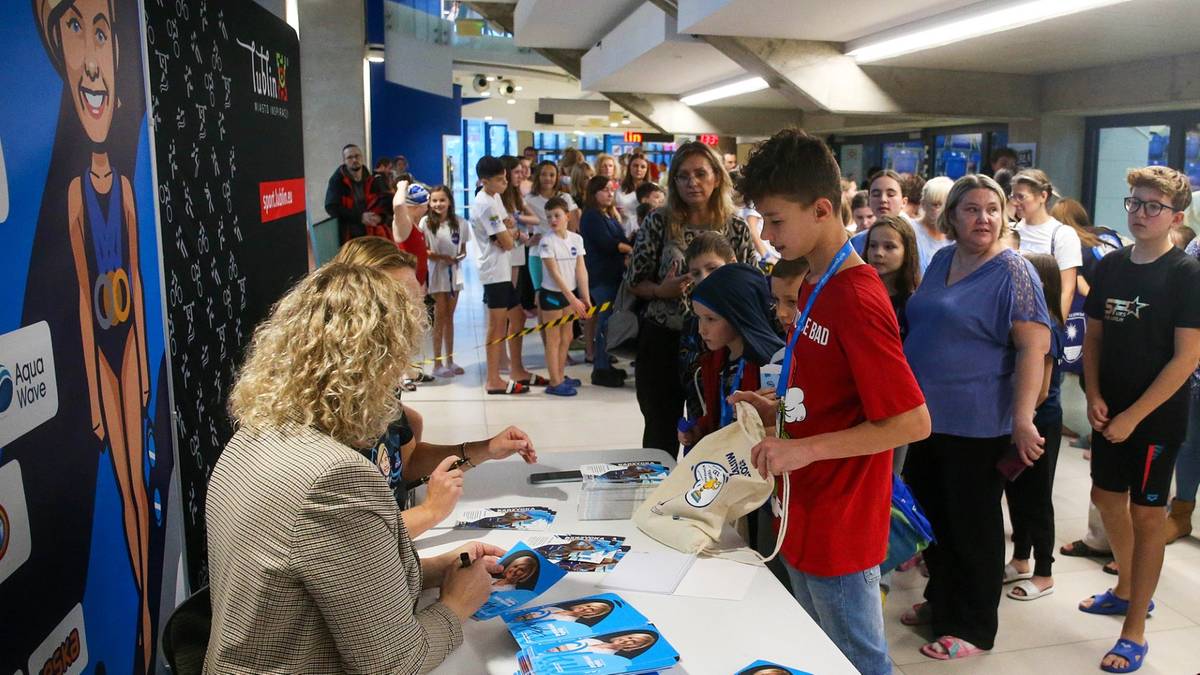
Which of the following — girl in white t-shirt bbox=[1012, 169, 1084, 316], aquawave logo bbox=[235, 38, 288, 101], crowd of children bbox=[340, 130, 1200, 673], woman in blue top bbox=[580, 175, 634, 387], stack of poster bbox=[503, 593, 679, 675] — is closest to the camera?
stack of poster bbox=[503, 593, 679, 675]

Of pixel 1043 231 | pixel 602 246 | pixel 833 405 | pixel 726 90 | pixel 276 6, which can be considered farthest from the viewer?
pixel 726 90

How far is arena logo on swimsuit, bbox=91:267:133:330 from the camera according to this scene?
1659mm

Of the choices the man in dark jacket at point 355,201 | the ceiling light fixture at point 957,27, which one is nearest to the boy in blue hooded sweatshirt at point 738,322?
the ceiling light fixture at point 957,27

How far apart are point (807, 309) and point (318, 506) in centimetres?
104

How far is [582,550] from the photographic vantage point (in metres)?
2.04

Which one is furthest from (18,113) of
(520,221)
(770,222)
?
(520,221)

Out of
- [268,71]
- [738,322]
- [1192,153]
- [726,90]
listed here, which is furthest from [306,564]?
[726,90]

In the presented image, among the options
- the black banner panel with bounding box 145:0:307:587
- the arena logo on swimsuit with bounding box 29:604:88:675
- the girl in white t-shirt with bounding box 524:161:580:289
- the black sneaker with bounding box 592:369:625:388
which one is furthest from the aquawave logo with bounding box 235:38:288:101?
the girl in white t-shirt with bounding box 524:161:580:289

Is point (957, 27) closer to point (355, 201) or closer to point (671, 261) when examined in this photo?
point (671, 261)

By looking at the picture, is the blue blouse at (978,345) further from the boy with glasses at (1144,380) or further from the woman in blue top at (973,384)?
the boy with glasses at (1144,380)

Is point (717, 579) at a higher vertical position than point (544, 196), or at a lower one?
lower

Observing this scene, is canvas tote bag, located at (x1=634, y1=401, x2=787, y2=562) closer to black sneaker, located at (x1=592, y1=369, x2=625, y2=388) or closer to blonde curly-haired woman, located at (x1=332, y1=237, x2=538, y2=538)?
blonde curly-haired woman, located at (x1=332, y1=237, x2=538, y2=538)

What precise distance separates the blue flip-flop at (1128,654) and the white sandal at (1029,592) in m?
0.48

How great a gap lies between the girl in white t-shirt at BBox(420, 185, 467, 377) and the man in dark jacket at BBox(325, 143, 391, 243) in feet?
2.30
